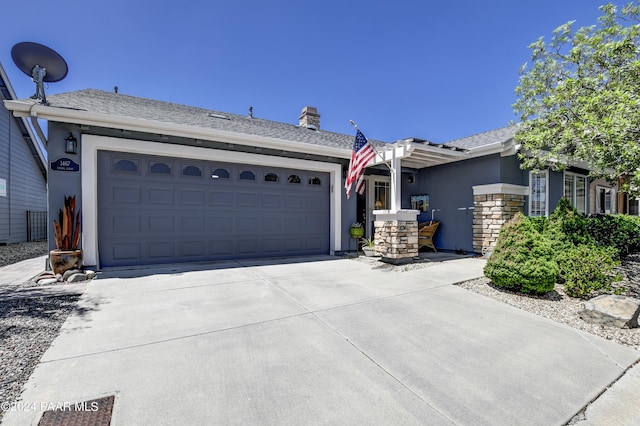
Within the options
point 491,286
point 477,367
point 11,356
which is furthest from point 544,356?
point 11,356

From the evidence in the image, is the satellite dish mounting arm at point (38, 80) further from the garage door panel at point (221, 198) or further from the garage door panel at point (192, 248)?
the garage door panel at point (192, 248)

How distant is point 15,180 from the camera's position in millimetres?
10773

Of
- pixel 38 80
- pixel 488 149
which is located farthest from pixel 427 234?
pixel 38 80

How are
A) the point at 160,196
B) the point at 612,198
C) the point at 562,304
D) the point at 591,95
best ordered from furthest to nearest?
the point at 612,198 → the point at 160,196 → the point at 591,95 → the point at 562,304

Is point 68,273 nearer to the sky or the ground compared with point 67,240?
nearer to the ground

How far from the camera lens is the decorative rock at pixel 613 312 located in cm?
321

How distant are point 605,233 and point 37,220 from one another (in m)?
20.6

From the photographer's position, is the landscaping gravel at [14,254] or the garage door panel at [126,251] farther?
the landscaping gravel at [14,254]

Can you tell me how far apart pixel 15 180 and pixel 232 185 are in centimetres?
1045

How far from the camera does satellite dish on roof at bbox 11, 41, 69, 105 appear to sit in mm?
5367

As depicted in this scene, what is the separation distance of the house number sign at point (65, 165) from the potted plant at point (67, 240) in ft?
1.79

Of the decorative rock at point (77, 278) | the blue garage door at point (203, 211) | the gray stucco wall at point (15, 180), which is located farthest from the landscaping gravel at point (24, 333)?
the gray stucco wall at point (15, 180)

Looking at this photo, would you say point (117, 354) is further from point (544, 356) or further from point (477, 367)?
point (544, 356)

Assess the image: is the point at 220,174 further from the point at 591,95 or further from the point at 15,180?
the point at 15,180
